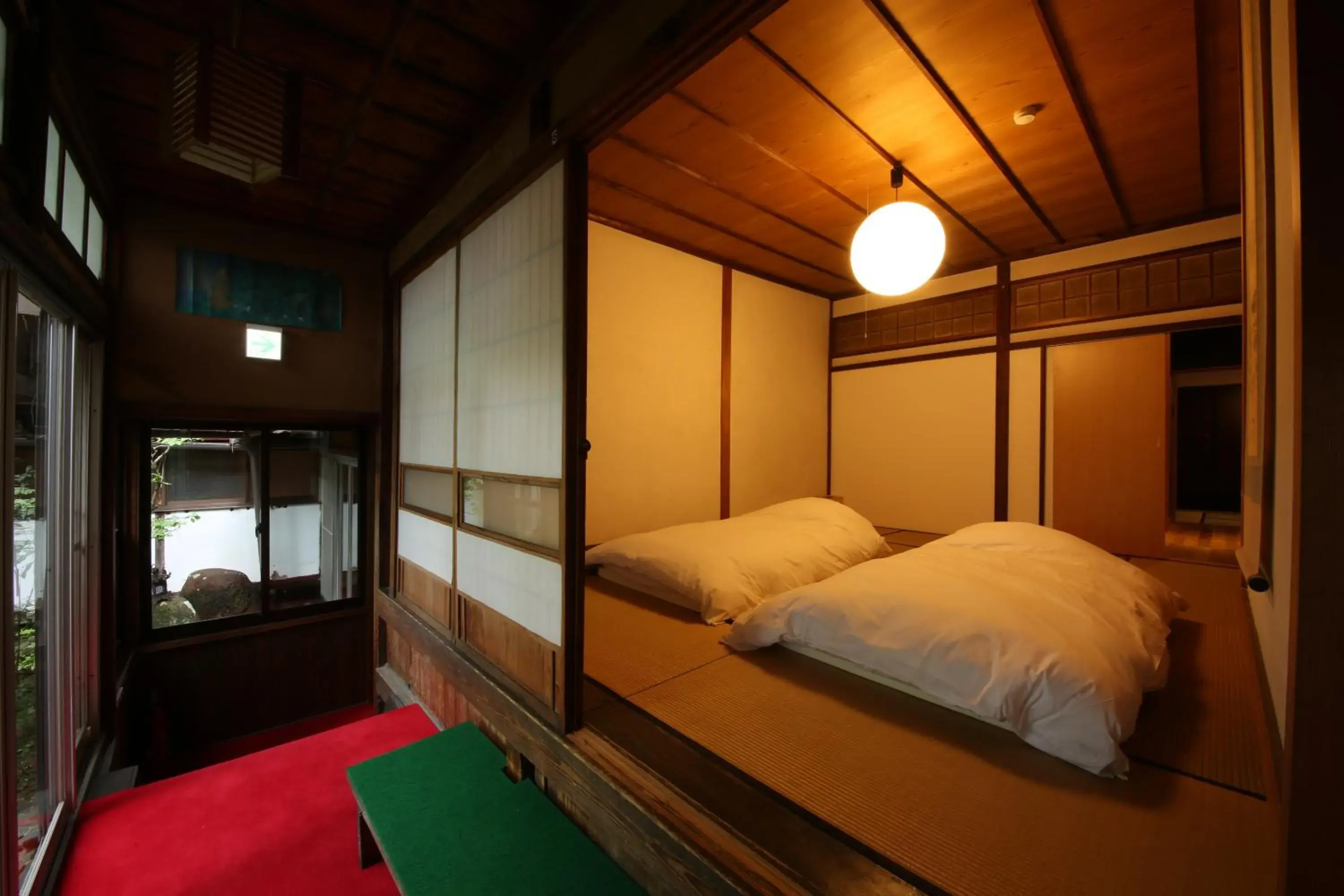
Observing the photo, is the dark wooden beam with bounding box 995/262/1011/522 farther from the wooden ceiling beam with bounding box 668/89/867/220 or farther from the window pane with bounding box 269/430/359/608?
the window pane with bounding box 269/430/359/608

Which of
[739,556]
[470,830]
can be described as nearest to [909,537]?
[739,556]

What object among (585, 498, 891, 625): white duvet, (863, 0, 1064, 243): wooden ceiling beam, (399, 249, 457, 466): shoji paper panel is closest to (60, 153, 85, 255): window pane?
(399, 249, 457, 466): shoji paper panel

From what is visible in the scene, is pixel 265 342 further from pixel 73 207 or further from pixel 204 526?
pixel 204 526

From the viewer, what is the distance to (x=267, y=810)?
225 centimetres

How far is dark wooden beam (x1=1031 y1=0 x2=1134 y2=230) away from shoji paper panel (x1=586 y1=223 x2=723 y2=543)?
261 cm

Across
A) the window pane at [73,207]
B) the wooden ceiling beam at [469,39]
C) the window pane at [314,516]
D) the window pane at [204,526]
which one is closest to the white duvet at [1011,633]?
the wooden ceiling beam at [469,39]

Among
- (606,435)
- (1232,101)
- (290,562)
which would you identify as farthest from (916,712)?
(290,562)

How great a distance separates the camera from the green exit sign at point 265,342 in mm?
3387

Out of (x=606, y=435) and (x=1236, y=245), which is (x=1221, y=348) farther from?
(x=606, y=435)

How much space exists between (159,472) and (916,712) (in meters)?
4.76

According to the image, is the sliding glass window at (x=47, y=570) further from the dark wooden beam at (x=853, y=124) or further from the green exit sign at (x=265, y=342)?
the dark wooden beam at (x=853, y=124)

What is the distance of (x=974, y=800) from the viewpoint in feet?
4.59

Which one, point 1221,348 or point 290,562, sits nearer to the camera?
point 290,562

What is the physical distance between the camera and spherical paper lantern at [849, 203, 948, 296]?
2.89 m
